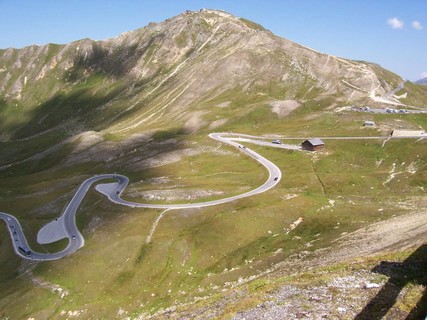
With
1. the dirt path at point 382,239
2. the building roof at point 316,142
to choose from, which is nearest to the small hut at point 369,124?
the building roof at point 316,142

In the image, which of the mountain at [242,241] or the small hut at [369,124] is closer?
the mountain at [242,241]

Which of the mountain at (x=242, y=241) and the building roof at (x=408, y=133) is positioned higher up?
the building roof at (x=408, y=133)

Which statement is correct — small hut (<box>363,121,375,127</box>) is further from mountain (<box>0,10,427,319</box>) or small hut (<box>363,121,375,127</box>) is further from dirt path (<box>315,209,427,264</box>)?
dirt path (<box>315,209,427,264</box>)

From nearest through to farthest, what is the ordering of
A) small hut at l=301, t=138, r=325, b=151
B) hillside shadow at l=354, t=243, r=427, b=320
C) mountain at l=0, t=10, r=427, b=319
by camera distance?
hillside shadow at l=354, t=243, r=427, b=320, mountain at l=0, t=10, r=427, b=319, small hut at l=301, t=138, r=325, b=151

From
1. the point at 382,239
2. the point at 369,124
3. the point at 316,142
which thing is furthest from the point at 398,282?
the point at 369,124

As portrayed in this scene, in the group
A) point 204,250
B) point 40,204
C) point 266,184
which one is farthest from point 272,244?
point 40,204

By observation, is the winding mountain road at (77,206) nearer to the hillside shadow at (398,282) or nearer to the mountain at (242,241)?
the mountain at (242,241)

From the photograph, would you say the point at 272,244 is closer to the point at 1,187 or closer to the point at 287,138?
the point at 287,138

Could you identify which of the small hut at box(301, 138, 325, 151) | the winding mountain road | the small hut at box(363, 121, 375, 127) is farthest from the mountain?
the small hut at box(363, 121, 375, 127)

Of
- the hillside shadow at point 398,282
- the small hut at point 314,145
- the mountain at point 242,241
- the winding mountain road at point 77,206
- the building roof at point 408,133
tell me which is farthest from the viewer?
the small hut at point 314,145

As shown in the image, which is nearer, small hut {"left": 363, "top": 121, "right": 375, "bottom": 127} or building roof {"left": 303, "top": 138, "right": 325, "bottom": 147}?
building roof {"left": 303, "top": 138, "right": 325, "bottom": 147}
